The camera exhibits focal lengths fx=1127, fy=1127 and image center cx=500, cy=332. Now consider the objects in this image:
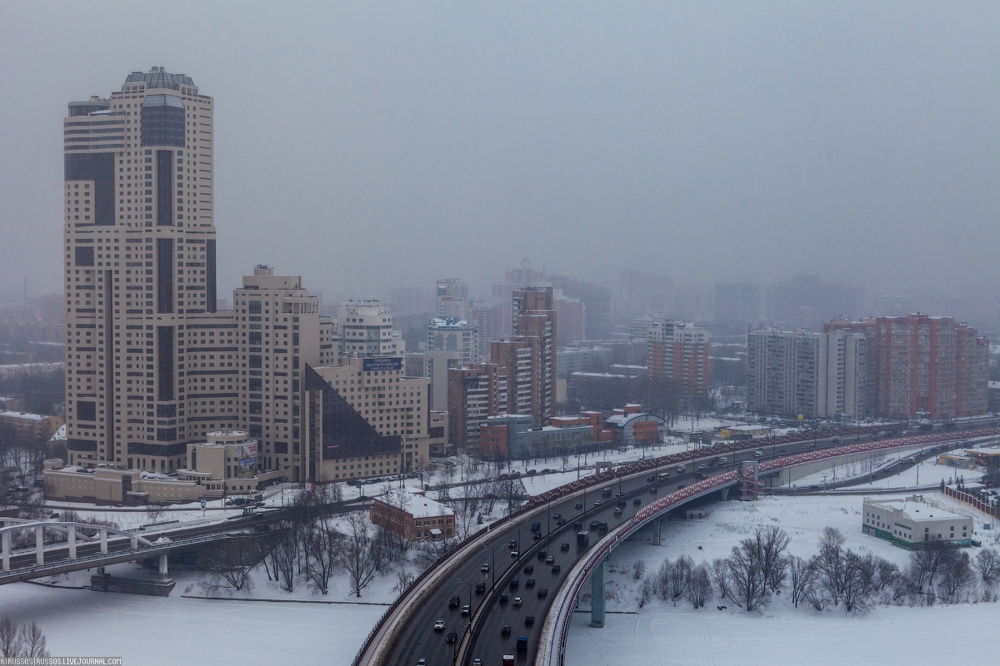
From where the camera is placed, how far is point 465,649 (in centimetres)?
871

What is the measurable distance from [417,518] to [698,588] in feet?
12.0

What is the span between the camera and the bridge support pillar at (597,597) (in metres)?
11.7

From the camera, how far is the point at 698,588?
1261cm

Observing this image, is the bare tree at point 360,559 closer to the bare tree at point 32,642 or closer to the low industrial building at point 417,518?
the low industrial building at point 417,518

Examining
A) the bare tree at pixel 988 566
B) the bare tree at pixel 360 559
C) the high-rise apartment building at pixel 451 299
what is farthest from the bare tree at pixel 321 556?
the high-rise apartment building at pixel 451 299

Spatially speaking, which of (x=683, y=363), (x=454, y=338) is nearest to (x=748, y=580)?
(x=454, y=338)

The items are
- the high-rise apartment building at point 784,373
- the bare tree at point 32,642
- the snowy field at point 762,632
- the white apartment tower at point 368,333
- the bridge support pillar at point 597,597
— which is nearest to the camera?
the bare tree at point 32,642

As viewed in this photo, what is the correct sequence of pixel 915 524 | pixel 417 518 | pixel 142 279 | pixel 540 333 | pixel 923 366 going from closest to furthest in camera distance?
pixel 417 518
pixel 915 524
pixel 142 279
pixel 540 333
pixel 923 366

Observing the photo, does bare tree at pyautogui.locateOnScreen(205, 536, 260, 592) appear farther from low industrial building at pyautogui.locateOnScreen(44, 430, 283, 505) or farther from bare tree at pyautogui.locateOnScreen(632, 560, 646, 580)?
bare tree at pyautogui.locateOnScreen(632, 560, 646, 580)

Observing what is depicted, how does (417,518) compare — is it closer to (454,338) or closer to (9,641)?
→ (9,641)

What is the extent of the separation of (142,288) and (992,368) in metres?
29.0

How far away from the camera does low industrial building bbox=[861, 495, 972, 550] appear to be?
47.1 feet

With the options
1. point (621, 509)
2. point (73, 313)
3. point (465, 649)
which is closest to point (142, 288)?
point (73, 313)

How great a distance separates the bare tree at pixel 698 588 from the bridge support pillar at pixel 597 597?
4.26 ft
